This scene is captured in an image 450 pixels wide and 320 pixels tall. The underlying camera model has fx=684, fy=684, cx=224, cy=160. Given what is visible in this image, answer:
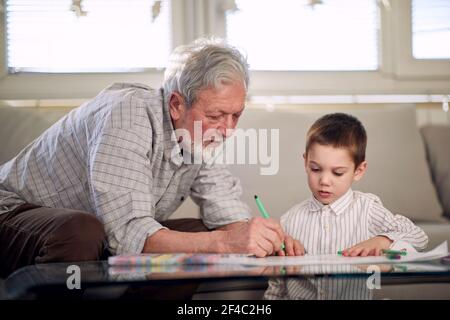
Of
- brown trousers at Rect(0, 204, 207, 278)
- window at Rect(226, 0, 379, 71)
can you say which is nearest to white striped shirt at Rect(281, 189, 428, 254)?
brown trousers at Rect(0, 204, 207, 278)

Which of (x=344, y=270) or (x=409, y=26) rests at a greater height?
(x=409, y=26)

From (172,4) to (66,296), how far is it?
1821mm

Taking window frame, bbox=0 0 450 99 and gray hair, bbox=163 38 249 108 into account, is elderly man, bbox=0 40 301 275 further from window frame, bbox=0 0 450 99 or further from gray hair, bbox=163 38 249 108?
window frame, bbox=0 0 450 99

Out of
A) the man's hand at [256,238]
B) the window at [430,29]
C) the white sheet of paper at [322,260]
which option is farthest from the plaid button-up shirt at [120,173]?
the window at [430,29]

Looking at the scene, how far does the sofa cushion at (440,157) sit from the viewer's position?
2422 mm

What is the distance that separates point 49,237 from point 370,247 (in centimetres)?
68

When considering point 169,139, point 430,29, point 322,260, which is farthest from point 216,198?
point 430,29

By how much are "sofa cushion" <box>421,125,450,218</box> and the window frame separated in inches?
11.0

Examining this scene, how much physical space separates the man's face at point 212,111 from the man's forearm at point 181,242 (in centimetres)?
30

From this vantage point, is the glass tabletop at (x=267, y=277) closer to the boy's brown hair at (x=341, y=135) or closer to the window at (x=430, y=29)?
the boy's brown hair at (x=341, y=135)

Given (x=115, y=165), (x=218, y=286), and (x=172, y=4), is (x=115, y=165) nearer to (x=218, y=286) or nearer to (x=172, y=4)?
(x=218, y=286)

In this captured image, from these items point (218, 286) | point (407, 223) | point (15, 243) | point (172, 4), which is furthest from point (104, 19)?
point (218, 286)

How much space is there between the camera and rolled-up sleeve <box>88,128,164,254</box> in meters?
1.45
